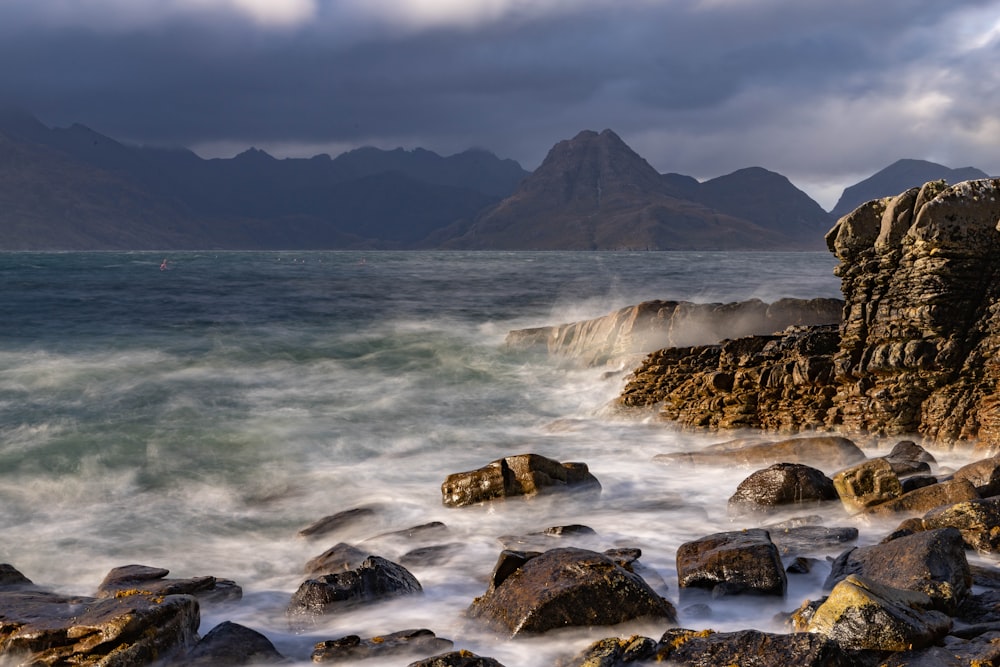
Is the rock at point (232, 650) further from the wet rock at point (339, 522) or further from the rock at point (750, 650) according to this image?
the wet rock at point (339, 522)

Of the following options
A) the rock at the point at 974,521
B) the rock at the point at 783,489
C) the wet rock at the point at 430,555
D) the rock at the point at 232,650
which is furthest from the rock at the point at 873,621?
the wet rock at the point at 430,555

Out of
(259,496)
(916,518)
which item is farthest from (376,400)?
(916,518)

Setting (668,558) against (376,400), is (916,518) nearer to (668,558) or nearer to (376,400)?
(668,558)

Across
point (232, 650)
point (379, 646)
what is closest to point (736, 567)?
point (379, 646)

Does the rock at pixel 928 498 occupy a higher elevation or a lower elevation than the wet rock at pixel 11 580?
higher

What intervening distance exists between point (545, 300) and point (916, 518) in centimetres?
4948

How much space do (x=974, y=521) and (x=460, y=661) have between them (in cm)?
609

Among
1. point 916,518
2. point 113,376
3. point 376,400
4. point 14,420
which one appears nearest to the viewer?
point 916,518

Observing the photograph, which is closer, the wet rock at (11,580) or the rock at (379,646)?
the rock at (379,646)

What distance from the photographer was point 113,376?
26469 millimetres

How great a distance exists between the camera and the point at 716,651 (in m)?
6.30

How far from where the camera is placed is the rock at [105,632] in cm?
695

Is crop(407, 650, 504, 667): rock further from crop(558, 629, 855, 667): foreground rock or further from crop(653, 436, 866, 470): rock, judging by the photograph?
crop(653, 436, 866, 470): rock

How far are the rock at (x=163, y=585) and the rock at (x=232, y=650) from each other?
1518 millimetres
